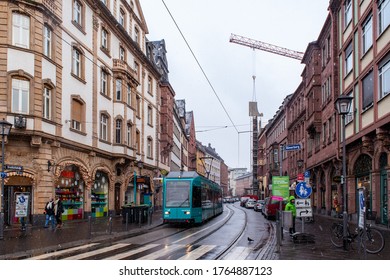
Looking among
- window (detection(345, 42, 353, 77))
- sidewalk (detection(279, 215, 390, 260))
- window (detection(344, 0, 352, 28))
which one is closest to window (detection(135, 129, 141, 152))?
window (detection(345, 42, 353, 77))

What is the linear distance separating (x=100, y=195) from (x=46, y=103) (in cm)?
952

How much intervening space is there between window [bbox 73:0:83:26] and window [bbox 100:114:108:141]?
6.97m

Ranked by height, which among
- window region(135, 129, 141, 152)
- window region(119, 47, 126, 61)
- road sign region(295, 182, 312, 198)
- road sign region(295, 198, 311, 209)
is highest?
window region(119, 47, 126, 61)

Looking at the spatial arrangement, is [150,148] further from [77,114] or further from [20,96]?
[20,96]

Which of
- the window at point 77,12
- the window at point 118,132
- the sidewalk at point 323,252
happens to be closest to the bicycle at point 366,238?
the sidewalk at point 323,252

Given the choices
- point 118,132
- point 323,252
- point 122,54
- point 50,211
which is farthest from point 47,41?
point 323,252

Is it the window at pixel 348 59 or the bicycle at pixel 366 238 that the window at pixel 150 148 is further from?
the bicycle at pixel 366 238

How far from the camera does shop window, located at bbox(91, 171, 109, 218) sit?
31.4 m

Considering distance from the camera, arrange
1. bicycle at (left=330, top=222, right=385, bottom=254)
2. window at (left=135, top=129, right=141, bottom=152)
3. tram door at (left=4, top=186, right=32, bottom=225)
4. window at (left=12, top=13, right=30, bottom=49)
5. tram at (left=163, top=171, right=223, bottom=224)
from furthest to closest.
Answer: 1. window at (left=135, top=129, right=141, bottom=152)
2. tram at (left=163, top=171, right=223, bottom=224)
3. tram door at (left=4, top=186, right=32, bottom=225)
4. window at (left=12, top=13, right=30, bottom=49)
5. bicycle at (left=330, top=222, right=385, bottom=254)

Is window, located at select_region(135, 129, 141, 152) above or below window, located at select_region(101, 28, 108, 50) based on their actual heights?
below

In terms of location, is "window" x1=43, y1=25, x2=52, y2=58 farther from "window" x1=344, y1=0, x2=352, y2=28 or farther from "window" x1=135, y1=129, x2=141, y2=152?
"window" x1=344, y1=0, x2=352, y2=28

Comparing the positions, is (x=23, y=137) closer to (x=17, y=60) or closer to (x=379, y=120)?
(x=17, y=60)

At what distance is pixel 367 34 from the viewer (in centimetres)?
2219

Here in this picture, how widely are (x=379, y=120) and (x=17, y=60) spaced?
16.7 metres
